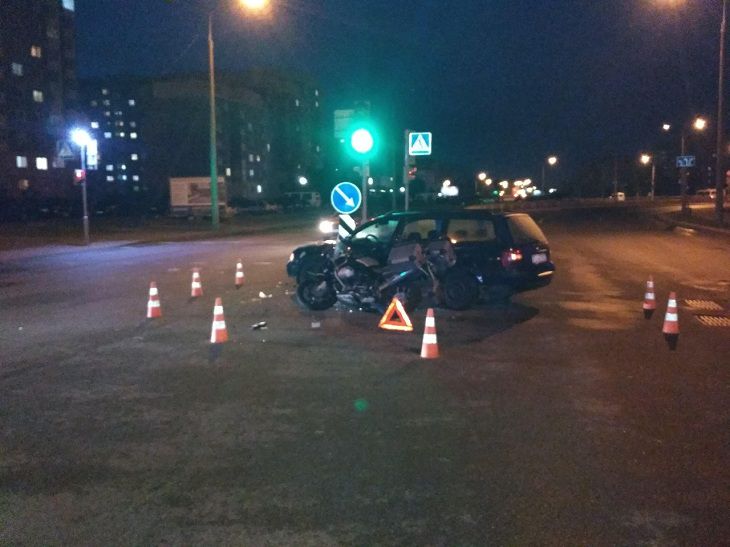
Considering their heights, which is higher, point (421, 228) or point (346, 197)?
point (346, 197)

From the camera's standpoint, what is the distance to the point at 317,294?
1376cm

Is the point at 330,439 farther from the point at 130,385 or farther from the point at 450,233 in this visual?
the point at 450,233

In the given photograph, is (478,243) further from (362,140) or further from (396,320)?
(362,140)

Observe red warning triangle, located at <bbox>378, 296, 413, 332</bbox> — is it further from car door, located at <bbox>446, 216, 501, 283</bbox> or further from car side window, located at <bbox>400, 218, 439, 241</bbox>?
car side window, located at <bbox>400, 218, 439, 241</bbox>

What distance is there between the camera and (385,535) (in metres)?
4.68

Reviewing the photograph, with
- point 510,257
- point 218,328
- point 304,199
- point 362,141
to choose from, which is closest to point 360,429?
point 218,328

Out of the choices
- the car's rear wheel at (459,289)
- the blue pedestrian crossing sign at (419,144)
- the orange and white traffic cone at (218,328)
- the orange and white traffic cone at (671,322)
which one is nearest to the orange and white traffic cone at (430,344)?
the orange and white traffic cone at (218,328)

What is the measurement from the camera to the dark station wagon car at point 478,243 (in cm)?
1395

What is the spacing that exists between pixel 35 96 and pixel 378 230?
64393 millimetres

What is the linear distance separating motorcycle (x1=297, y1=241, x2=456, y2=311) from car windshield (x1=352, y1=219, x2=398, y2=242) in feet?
1.94

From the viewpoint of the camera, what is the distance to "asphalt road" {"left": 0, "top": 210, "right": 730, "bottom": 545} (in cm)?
491

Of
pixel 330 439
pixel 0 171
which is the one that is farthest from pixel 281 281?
pixel 0 171

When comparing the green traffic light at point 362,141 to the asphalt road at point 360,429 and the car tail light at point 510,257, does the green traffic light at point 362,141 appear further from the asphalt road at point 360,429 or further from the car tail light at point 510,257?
the asphalt road at point 360,429

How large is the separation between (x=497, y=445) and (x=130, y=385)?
3.97 metres
